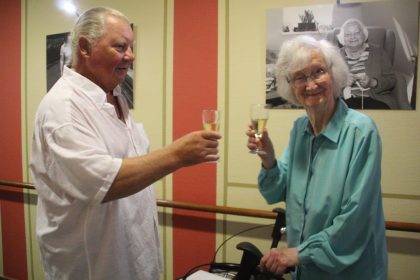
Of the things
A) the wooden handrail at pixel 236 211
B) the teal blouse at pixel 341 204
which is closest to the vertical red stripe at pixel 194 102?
the wooden handrail at pixel 236 211

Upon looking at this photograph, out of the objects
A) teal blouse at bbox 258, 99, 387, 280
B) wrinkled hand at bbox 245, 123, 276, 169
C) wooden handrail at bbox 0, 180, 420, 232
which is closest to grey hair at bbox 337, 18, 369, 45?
teal blouse at bbox 258, 99, 387, 280

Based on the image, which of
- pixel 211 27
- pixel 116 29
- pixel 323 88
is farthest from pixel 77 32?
pixel 211 27

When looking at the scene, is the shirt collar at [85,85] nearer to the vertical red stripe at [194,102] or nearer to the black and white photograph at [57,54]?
the vertical red stripe at [194,102]

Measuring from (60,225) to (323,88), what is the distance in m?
1.07

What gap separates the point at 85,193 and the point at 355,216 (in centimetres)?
87

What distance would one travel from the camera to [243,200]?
2.09 m

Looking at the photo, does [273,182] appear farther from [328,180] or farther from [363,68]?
[363,68]

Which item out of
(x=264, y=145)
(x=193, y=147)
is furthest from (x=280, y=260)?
(x=193, y=147)

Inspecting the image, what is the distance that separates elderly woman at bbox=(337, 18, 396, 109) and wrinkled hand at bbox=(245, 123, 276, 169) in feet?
2.39

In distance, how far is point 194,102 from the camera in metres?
2.18

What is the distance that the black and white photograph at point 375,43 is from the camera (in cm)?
168

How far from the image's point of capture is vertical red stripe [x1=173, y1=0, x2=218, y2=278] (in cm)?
211

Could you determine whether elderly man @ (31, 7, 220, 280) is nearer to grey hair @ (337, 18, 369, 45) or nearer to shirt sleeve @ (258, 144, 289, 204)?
shirt sleeve @ (258, 144, 289, 204)

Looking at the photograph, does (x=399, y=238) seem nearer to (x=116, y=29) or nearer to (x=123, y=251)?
(x=123, y=251)
